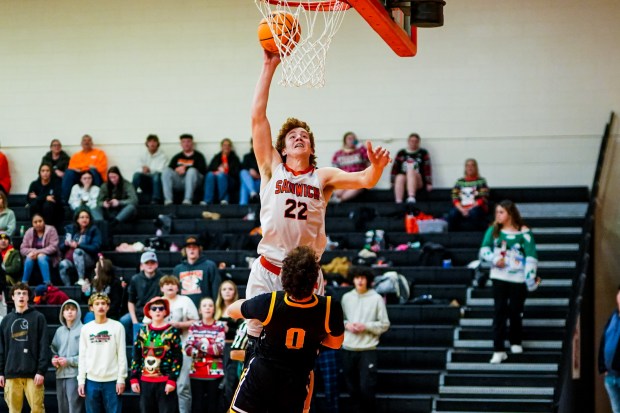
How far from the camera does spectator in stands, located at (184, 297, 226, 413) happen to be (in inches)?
488

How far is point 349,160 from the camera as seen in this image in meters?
16.6

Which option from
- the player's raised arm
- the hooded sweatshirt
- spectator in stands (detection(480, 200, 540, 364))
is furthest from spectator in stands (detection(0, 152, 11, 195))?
the player's raised arm

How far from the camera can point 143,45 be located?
18.3 meters

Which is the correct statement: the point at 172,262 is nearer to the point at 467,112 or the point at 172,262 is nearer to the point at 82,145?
the point at 82,145

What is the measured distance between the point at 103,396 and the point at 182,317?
1.25 metres

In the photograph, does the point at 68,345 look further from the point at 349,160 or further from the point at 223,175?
the point at 349,160

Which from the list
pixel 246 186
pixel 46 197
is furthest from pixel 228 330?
pixel 46 197

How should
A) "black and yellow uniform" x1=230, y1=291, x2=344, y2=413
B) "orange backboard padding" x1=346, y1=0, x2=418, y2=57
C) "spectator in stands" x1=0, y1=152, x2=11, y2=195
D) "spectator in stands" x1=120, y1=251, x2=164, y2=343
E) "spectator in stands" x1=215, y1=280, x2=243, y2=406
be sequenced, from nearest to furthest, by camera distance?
"black and yellow uniform" x1=230, y1=291, x2=344, y2=413, "orange backboard padding" x1=346, y1=0, x2=418, y2=57, "spectator in stands" x1=215, y1=280, x2=243, y2=406, "spectator in stands" x1=120, y1=251, x2=164, y2=343, "spectator in stands" x1=0, y1=152, x2=11, y2=195

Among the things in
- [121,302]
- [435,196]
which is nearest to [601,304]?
[435,196]

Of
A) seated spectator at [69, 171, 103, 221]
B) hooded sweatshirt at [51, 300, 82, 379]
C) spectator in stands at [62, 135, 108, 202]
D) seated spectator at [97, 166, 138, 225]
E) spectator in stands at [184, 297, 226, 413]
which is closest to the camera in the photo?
spectator in stands at [184, 297, 226, 413]

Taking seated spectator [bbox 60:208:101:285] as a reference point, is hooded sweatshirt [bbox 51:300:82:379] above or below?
below

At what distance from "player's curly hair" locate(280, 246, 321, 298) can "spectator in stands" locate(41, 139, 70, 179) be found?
37.9 feet

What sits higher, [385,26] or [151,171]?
[385,26]

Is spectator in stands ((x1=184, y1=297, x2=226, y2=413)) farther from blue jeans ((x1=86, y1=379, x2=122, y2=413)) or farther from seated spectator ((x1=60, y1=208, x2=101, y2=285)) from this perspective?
seated spectator ((x1=60, y1=208, x2=101, y2=285))
